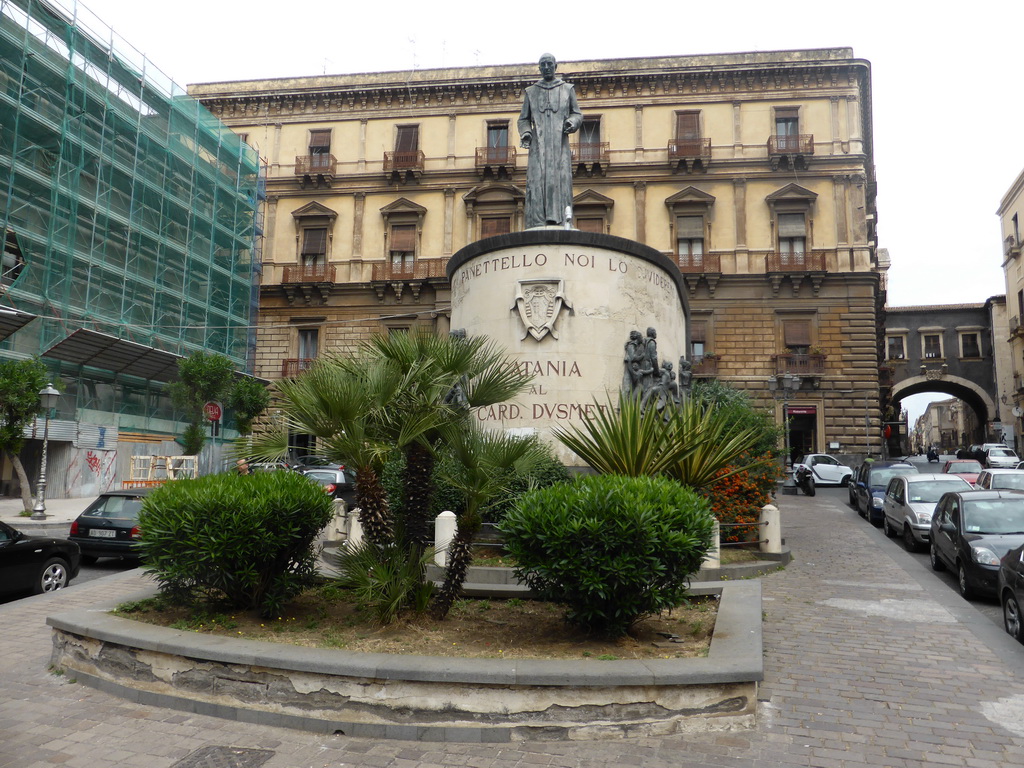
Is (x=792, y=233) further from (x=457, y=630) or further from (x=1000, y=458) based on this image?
(x=457, y=630)

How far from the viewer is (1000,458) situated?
33.6m

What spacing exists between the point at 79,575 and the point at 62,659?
19.5 feet

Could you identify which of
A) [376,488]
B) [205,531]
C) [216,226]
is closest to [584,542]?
[376,488]

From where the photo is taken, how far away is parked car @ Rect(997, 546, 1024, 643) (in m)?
7.32

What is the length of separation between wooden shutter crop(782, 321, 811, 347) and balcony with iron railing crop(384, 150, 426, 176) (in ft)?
58.5

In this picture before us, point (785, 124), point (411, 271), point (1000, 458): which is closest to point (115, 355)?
point (411, 271)

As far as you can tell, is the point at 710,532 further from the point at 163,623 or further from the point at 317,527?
the point at 163,623

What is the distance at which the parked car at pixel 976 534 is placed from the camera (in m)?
9.31

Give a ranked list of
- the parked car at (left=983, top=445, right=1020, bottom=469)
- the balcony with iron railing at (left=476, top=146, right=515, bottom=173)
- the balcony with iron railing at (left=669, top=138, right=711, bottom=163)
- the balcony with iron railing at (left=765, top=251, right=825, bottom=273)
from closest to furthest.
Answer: the parked car at (left=983, top=445, right=1020, bottom=469), the balcony with iron railing at (left=765, top=251, right=825, bottom=273), the balcony with iron railing at (left=669, top=138, right=711, bottom=163), the balcony with iron railing at (left=476, top=146, right=515, bottom=173)

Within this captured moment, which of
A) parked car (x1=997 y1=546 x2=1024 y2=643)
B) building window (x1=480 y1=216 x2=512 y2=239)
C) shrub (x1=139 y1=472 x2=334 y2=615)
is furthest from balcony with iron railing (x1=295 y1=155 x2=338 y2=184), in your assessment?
parked car (x1=997 y1=546 x2=1024 y2=643)

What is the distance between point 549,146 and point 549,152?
0.12 metres

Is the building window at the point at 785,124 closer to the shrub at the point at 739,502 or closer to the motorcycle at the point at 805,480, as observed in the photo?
the motorcycle at the point at 805,480

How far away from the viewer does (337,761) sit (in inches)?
180

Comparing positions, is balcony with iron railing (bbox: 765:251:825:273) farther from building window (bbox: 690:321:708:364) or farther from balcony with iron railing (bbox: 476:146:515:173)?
balcony with iron railing (bbox: 476:146:515:173)
